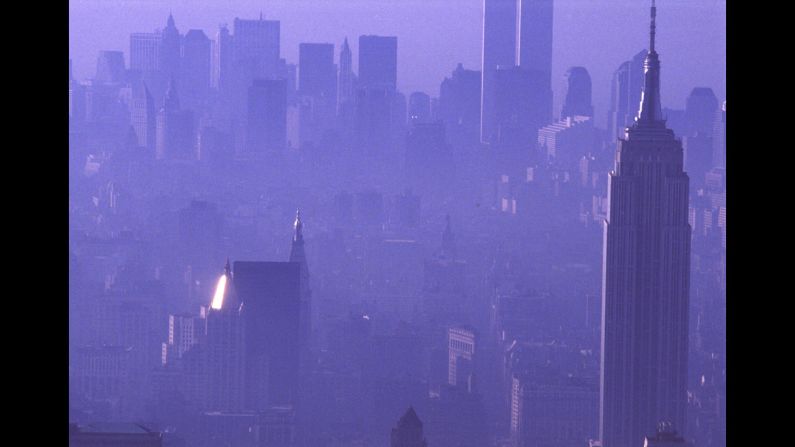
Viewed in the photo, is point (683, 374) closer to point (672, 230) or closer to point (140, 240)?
point (672, 230)

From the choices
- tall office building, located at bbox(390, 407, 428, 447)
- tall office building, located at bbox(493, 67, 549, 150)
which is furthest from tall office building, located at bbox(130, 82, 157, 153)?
tall office building, located at bbox(390, 407, 428, 447)

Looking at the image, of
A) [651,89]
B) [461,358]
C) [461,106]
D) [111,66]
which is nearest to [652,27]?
[651,89]

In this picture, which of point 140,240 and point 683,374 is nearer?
point 140,240

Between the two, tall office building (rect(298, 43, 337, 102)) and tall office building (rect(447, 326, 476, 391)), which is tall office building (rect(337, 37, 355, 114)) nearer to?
tall office building (rect(298, 43, 337, 102))

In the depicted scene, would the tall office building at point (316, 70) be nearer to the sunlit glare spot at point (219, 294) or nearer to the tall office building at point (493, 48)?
the tall office building at point (493, 48)

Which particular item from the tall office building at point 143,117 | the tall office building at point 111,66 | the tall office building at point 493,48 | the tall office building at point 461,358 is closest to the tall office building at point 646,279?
the tall office building at point 493,48
